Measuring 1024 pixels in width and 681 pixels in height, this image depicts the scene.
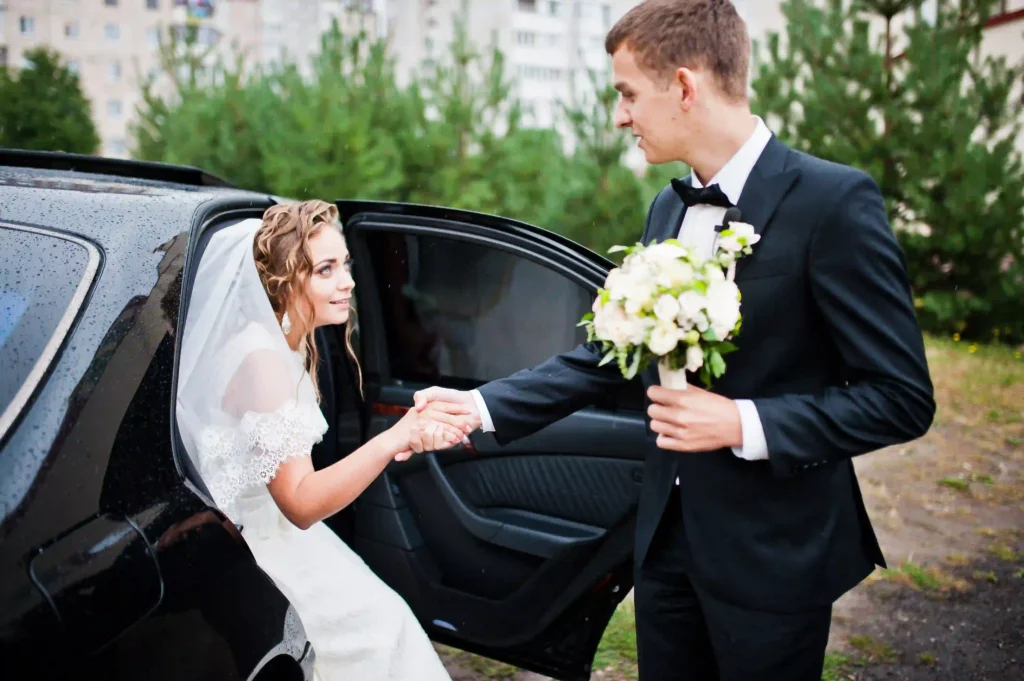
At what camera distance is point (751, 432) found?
61.3 inches

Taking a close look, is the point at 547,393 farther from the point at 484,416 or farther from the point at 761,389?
the point at 761,389

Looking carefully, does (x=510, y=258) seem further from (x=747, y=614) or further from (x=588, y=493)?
(x=747, y=614)

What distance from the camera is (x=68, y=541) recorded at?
1282mm

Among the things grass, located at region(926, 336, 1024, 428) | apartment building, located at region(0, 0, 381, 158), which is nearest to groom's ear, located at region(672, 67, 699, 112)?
grass, located at region(926, 336, 1024, 428)

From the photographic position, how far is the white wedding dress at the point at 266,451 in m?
2.15

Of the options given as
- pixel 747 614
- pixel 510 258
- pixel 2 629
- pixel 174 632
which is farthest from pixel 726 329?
pixel 510 258

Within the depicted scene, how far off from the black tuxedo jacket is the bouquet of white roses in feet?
0.40

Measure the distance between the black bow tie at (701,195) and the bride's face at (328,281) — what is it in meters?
1.12

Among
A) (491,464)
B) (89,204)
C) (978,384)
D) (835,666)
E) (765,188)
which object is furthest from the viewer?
(978,384)

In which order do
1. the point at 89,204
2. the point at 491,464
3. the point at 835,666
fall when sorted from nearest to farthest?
the point at 89,204 → the point at 491,464 → the point at 835,666

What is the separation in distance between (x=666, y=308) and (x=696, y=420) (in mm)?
257

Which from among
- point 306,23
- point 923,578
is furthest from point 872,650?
point 306,23

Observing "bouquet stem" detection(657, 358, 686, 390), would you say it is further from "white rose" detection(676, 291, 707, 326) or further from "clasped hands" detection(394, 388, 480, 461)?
"clasped hands" detection(394, 388, 480, 461)

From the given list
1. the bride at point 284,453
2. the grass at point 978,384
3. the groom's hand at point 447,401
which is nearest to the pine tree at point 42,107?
the grass at point 978,384
